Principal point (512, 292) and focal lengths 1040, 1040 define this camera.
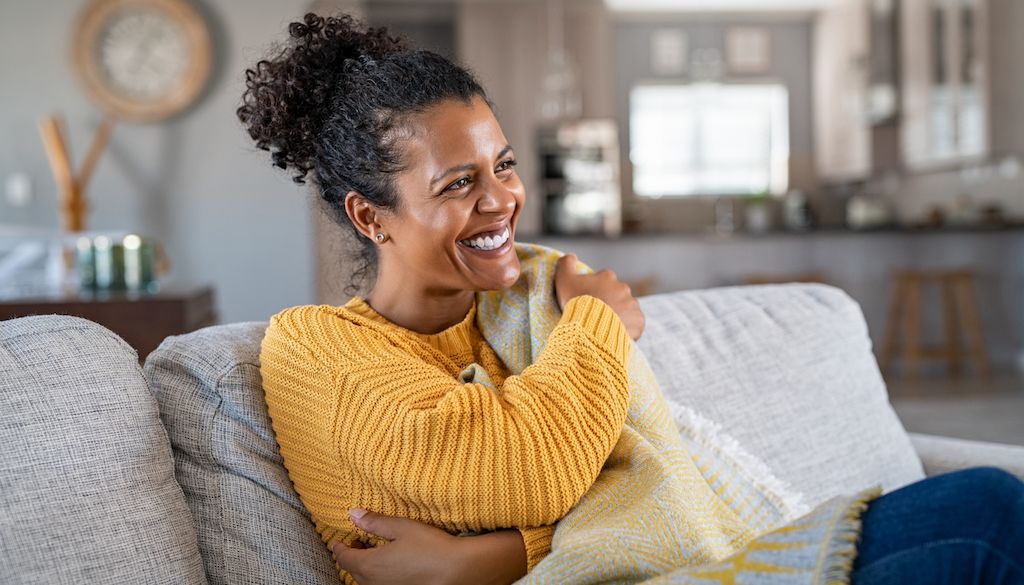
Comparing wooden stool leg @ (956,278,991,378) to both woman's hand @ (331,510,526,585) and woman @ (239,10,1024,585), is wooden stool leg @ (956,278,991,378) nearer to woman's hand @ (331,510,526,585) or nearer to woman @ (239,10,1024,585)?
woman @ (239,10,1024,585)

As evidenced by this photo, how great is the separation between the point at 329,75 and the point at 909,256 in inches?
225

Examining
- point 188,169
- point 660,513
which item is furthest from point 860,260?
point 660,513

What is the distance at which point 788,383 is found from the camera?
5.65 ft

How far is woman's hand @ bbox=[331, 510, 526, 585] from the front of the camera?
45.1 inches

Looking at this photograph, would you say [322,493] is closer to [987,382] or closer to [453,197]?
[453,197]

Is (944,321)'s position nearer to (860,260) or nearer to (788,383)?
(860,260)

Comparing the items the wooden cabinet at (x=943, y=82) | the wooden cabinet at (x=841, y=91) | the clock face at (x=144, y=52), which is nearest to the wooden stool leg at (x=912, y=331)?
the wooden cabinet at (x=943, y=82)

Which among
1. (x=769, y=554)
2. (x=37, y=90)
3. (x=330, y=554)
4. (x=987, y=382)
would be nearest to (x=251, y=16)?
(x=37, y=90)

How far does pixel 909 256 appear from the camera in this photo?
6.42 m

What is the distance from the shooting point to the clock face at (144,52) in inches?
225

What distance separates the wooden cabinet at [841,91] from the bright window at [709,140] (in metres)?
0.41

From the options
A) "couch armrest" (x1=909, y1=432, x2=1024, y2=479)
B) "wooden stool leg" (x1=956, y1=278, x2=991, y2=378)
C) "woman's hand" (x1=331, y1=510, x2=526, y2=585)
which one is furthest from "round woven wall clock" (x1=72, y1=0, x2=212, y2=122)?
"woman's hand" (x1=331, y1=510, x2=526, y2=585)

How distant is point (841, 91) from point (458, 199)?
25.5ft

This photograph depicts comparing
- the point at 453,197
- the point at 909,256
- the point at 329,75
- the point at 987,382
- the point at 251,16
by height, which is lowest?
the point at 987,382
